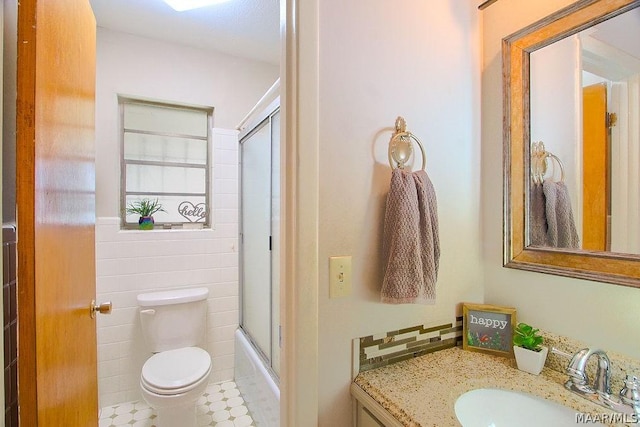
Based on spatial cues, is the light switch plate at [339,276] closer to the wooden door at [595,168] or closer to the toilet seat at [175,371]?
the wooden door at [595,168]

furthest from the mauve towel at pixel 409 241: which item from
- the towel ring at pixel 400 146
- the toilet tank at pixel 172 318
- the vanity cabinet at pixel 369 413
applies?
the toilet tank at pixel 172 318

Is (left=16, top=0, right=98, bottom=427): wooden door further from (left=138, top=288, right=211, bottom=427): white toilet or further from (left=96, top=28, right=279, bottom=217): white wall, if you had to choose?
(left=96, top=28, right=279, bottom=217): white wall

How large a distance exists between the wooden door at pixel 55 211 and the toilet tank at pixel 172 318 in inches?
35.0

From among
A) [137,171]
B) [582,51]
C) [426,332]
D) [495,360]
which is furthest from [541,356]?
[137,171]

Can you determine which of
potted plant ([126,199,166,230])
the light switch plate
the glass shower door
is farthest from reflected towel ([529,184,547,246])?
potted plant ([126,199,166,230])

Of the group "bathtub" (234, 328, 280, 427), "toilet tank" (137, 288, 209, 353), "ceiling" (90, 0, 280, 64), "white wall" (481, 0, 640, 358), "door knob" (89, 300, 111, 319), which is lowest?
"bathtub" (234, 328, 280, 427)

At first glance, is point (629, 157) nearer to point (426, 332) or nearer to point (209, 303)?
point (426, 332)

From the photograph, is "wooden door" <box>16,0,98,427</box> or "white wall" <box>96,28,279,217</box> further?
"white wall" <box>96,28,279,217</box>

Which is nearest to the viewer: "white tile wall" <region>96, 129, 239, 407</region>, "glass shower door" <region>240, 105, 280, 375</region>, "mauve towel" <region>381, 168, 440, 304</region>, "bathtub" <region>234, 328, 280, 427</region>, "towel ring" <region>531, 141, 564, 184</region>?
"mauve towel" <region>381, 168, 440, 304</region>

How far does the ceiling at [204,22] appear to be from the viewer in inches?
70.1

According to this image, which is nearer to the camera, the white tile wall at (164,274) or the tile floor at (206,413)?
the tile floor at (206,413)

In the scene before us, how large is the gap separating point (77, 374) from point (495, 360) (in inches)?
51.1

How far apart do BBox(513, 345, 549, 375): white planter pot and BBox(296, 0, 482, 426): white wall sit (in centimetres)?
23

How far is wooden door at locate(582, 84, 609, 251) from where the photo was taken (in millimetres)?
813
